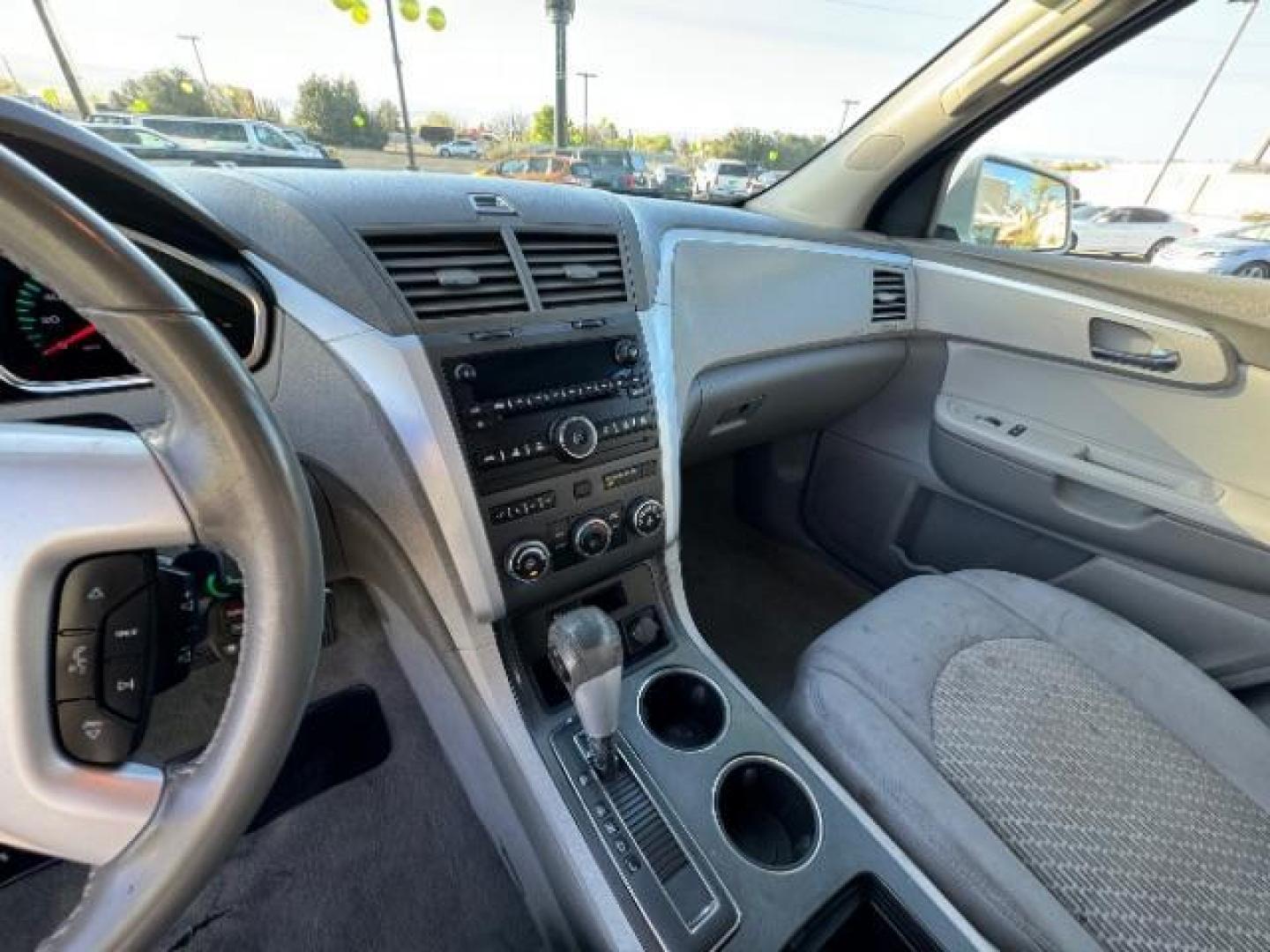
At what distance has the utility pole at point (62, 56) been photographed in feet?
3.57

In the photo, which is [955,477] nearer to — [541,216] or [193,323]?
[541,216]

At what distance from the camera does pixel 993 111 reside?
56.8 inches

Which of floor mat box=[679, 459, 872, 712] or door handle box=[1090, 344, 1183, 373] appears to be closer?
door handle box=[1090, 344, 1183, 373]

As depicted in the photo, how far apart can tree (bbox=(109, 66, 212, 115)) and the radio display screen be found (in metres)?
1.01

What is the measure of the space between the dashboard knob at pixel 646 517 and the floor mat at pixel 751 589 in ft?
2.79

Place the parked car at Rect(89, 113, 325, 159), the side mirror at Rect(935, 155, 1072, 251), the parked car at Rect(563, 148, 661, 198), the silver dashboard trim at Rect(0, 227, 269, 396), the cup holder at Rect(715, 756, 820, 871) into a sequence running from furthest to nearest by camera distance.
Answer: the side mirror at Rect(935, 155, 1072, 251)
the parked car at Rect(563, 148, 661, 198)
the parked car at Rect(89, 113, 325, 159)
the cup holder at Rect(715, 756, 820, 871)
the silver dashboard trim at Rect(0, 227, 269, 396)

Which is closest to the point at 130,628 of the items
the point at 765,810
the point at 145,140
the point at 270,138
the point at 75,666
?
the point at 75,666

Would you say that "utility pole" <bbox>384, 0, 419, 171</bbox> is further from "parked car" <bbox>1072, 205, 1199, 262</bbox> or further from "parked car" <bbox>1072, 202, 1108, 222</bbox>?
"parked car" <bbox>1072, 202, 1108, 222</bbox>

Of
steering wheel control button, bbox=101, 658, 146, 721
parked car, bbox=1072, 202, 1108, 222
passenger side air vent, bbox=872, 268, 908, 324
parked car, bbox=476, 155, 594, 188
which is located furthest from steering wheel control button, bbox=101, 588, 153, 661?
parked car, bbox=1072, 202, 1108, 222

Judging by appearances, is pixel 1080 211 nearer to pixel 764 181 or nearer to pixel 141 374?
pixel 764 181

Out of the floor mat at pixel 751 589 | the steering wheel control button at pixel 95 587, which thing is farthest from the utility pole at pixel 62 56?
the floor mat at pixel 751 589

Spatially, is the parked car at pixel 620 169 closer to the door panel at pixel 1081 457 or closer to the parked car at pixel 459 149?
the parked car at pixel 459 149

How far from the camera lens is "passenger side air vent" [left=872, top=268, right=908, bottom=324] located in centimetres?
167

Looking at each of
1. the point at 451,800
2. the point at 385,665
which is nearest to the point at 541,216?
the point at 385,665
